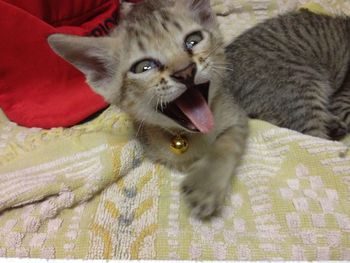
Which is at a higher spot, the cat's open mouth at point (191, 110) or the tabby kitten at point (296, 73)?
the cat's open mouth at point (191, 110)

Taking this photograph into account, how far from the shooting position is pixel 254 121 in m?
1.35

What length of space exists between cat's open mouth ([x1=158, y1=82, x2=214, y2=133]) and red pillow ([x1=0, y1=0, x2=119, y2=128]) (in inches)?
17.9

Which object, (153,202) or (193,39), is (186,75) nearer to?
(193,39)

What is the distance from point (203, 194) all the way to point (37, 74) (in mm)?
806

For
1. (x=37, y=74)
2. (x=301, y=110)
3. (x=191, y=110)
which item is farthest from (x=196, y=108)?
(x=37, y=74)

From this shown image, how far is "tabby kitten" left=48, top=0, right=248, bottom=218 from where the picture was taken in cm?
95

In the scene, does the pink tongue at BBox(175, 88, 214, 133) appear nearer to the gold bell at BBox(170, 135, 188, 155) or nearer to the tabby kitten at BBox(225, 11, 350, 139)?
the gold bell at BBox(170, 135, 188, 155)

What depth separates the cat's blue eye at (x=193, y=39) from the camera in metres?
1.00

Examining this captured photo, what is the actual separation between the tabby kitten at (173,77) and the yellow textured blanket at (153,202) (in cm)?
8

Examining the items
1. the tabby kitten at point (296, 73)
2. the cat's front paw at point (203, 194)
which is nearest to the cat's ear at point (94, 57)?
the cat's front paw at point (203, 194)

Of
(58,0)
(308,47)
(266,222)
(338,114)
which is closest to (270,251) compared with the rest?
(266,222)

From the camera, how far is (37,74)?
57.1 inches

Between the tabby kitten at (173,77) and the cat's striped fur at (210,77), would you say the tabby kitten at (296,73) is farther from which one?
the tabby kitten at (173,77)

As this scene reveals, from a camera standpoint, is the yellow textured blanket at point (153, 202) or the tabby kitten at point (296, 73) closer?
the yellow textured blanket at point (153, 202)
